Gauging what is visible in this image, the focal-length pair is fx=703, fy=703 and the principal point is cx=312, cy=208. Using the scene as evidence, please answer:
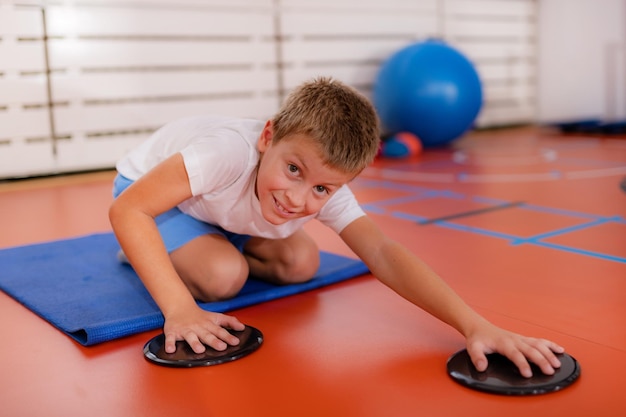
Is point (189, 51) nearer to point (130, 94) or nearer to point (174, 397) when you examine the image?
point (130, 94)

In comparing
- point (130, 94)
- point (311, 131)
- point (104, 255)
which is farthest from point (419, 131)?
point (311, 131)

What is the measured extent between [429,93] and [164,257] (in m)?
3.87

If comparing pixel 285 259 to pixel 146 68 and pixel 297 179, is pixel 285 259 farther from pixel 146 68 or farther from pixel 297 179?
pixel 146 68

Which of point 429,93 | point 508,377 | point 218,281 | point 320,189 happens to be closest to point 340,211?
point 320,189

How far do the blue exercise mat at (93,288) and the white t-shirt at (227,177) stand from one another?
237 millimetres

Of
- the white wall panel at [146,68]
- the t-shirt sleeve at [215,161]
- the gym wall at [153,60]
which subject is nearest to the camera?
the t-shirt sleeve at [215,161]

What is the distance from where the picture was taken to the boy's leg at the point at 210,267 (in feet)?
6.24

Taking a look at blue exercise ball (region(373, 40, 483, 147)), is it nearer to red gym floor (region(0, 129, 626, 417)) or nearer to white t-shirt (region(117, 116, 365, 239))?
red gym floor (region(0, 129, 626, 417))

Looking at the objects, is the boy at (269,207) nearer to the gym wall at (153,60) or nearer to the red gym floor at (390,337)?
the red gym floor at (390,337)

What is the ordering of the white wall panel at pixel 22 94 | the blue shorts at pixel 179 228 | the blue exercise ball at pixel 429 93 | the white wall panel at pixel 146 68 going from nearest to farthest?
1. the blue shorts at pixel 179 228
2. the white wall panel at pixel 22 94
3. the white wall panel at pixel 146 68
4. the blue exercise ball at pixel 429 93

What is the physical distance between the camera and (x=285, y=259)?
2.05 metres

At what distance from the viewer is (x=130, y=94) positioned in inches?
188

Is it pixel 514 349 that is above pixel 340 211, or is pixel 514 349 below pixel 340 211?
below

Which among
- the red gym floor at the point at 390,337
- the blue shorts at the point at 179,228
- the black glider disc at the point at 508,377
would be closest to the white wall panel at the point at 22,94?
the red gym floor at the point at 390,337
